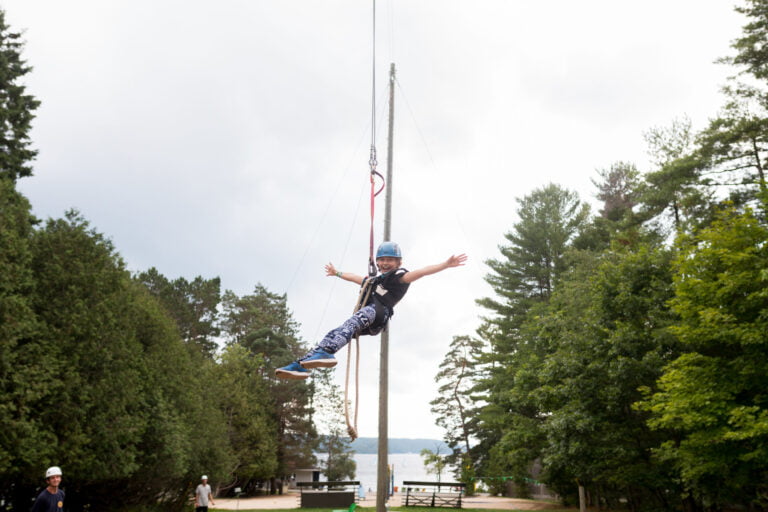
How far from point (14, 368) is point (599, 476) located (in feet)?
53.7

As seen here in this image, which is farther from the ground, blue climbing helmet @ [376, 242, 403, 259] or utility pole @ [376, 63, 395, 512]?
blue climbing helmet @ [376, 242, 403, 259]

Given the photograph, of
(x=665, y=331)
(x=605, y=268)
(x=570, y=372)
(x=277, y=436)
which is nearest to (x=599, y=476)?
(x=570, y=372)

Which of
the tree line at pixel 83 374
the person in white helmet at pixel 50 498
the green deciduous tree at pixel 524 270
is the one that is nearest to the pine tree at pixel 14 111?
the tree line at pixel 83 374

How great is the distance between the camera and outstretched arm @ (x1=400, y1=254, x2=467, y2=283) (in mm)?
6359

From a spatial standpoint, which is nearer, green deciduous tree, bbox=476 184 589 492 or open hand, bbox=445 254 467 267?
open hand, bbox=445 254 467 267

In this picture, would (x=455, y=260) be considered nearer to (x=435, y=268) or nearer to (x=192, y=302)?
(x=435, y=268)

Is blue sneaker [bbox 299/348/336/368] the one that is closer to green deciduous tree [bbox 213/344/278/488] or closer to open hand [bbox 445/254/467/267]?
open hand [bbox 445/254/467/267]

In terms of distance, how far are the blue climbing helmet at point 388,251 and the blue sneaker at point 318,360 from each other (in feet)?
5.36

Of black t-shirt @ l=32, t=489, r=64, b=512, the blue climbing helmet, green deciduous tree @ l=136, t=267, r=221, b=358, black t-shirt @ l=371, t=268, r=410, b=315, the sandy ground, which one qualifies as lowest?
the sandy ground

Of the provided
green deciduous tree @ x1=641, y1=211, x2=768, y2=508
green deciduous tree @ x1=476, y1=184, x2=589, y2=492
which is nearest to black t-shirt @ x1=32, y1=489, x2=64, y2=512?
green deciduous tree @ x1=641, y1=211, x2=768, y2=508

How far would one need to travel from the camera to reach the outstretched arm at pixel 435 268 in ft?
20.9

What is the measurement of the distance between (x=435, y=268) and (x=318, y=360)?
165cm

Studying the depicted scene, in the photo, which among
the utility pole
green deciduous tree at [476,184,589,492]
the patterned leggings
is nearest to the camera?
the patterned leggings

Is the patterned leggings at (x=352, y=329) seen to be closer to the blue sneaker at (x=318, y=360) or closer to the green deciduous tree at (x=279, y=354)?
the blue sneaker at (x=318, y=360)
